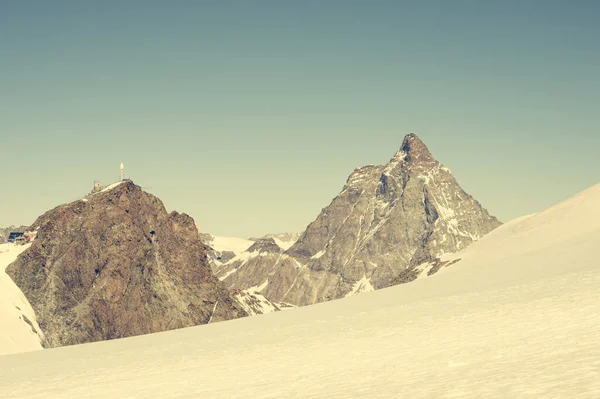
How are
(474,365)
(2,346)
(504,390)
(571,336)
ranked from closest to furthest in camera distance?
(504,390) < (474,365) < (571,336) < (2,346)

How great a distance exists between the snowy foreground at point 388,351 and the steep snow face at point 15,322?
14525 centimetres

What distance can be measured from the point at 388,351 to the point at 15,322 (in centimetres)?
17527

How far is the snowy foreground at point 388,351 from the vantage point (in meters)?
18.7

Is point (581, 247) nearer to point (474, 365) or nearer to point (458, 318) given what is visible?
point (458, 318)

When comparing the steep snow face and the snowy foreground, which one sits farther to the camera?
the steep snow face

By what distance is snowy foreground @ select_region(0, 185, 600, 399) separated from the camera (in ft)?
61.2

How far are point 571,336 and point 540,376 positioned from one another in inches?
199

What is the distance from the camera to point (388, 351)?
82.1 ft

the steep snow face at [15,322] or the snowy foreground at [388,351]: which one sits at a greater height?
the snowy foreground at [388,351]

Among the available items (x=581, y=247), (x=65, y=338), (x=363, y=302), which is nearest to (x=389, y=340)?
(x=363, y=302)

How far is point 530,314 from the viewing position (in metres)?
27.0

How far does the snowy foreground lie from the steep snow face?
145 m

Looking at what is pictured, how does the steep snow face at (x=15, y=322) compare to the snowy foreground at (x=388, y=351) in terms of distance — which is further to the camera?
the steep snow face at (x=15, y=322)

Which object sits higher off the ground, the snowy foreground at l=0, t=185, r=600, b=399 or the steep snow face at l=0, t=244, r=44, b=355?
the snowy foreground at l=0, t=185, r=600, b=399
